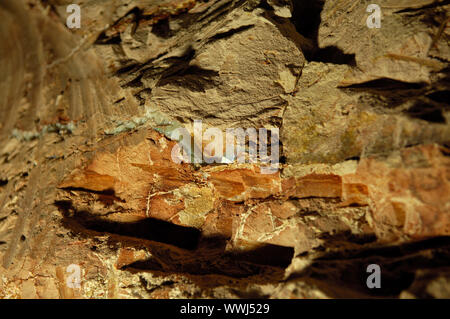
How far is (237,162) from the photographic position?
1.93m

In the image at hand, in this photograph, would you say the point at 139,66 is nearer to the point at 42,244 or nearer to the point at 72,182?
the point at 72,182

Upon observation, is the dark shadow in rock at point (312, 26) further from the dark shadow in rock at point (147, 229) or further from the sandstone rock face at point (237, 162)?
the dark shadow in rock at point (147, 229)

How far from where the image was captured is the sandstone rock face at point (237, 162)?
1.54 meters

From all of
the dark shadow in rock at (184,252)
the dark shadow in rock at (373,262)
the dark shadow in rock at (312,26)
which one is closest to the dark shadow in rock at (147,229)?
the dark shadow in rock at (184,252)

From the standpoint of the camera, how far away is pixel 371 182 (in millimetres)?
1626

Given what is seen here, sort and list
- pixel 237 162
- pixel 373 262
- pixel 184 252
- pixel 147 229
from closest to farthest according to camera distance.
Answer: pixel 373 262, pixel 237 162, pixel 184 252, pixel 147 229

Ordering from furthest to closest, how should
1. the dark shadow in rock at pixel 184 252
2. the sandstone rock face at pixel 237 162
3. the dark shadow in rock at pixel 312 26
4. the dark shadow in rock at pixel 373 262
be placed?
the dark shadow in rock at pixel 312 26
the dark shadow in rock at pixel 184 252
the sandstone rock face at pixel 237 162
the dark shadow in rock at pixel 373 262

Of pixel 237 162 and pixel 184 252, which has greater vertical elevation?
pixel 237 162

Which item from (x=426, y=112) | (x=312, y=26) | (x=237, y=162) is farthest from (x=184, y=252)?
(x=312, y=26)

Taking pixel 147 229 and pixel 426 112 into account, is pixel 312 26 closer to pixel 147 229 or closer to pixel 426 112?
pixel 426 112

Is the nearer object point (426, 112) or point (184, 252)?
point (426, 112)

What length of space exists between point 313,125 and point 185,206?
995mm

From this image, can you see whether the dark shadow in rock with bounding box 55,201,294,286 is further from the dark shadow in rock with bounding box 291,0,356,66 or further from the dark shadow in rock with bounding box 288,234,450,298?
the dark shadow in rock with bounding box 291,0,356,66

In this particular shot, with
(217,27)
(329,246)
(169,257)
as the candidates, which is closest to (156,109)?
(217,27)
